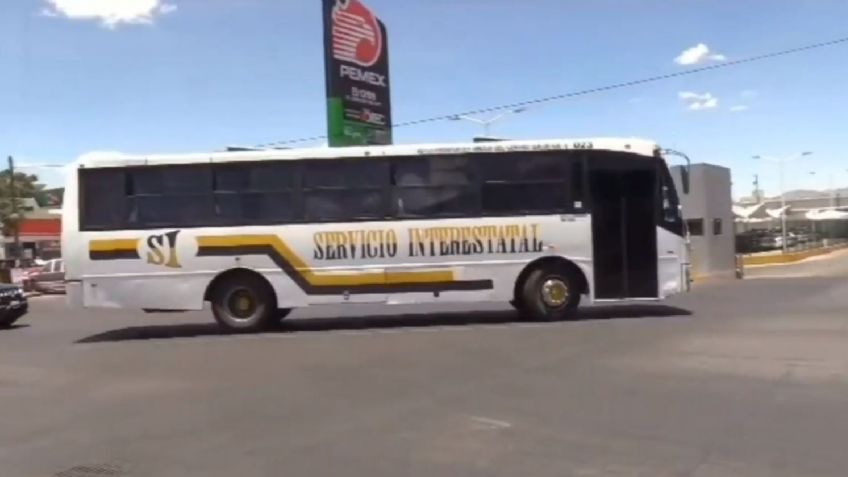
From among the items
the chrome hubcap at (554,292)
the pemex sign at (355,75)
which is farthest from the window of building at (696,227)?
the chrome hubcap at (554,292)

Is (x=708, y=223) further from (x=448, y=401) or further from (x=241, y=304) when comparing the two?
(x=448, y=401)

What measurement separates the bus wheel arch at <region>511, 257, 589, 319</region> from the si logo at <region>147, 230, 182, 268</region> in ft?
19.4

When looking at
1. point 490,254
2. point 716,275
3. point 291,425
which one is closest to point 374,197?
point 490,254

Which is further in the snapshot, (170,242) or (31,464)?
(170,242)

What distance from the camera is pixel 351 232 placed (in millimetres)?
15367

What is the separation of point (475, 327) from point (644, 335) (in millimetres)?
3148

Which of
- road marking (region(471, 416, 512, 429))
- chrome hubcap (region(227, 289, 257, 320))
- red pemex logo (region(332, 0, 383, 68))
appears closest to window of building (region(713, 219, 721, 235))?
red pemex logo (region(332, 0, 383, 68))

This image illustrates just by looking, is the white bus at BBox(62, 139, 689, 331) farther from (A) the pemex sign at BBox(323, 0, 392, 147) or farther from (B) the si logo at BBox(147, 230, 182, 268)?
(A) the pemex sign at BBox(323, 0, 392, 147)

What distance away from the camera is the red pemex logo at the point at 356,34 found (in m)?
28.8

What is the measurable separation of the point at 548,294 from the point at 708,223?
73.2 feet

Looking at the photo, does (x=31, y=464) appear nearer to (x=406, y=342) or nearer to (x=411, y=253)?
(x=406, y=342)

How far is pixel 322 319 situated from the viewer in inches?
706

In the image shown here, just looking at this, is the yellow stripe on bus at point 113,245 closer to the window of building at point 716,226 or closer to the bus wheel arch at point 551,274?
the bus wheel arch at point 551,274

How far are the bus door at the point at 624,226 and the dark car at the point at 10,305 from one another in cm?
1300
